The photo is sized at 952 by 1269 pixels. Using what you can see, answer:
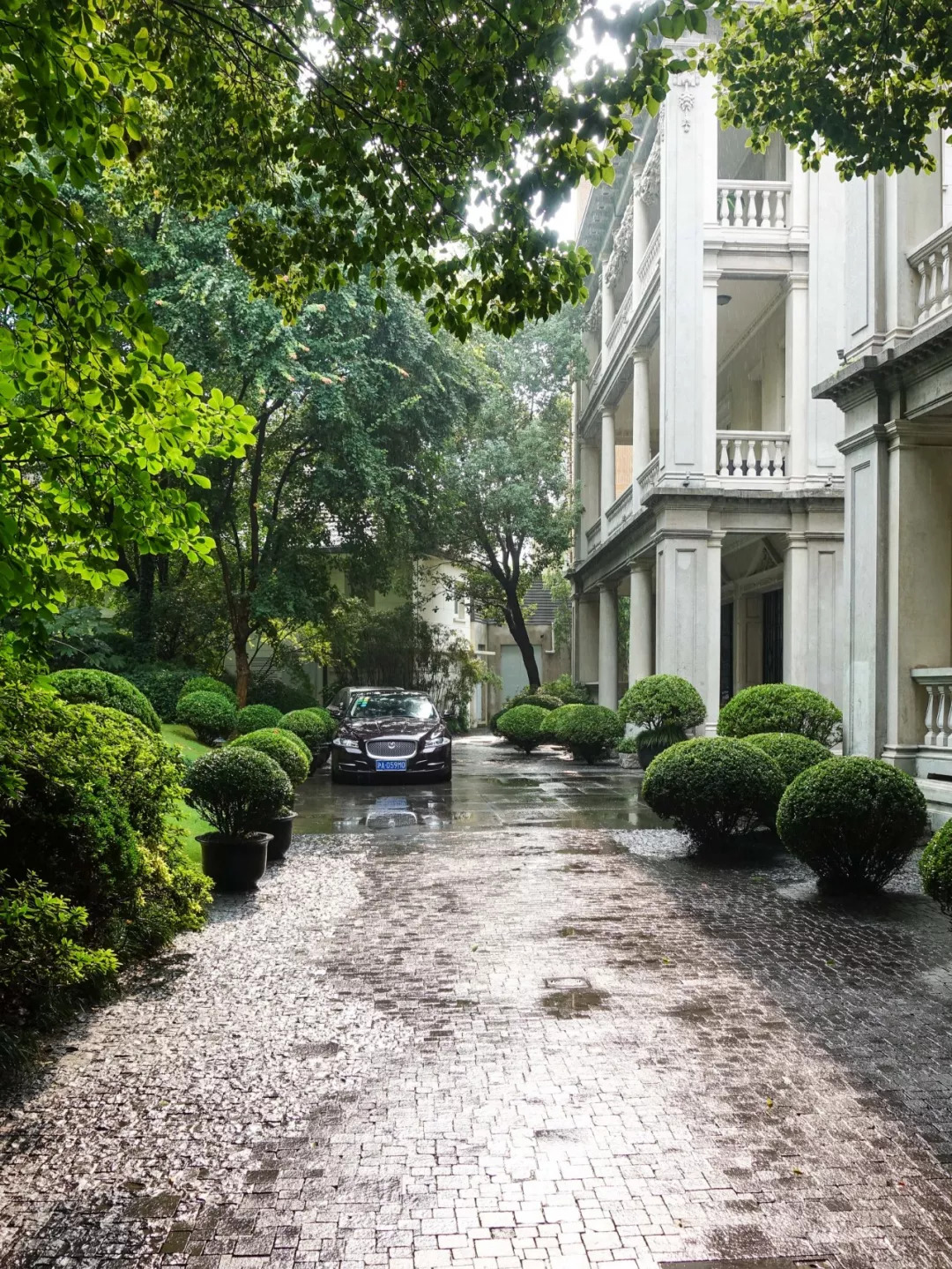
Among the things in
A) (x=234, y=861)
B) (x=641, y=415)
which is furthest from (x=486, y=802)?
(x=641, y=415)

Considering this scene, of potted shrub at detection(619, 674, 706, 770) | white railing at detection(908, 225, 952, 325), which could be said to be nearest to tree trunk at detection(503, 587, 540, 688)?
potted shrub at detection(619, 674, 706, 770)

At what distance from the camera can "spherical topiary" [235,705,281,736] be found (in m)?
19.5

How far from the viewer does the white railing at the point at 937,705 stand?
10.4 metres

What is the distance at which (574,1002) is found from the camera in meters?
5.24

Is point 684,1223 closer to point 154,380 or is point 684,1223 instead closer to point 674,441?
point 154,380

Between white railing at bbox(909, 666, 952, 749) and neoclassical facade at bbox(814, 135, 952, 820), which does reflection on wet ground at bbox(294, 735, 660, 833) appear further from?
white railing at bbox(909, 666, 952, 749)

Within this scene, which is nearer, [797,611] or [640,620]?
[797,611]

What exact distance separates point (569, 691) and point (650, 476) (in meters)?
12.2

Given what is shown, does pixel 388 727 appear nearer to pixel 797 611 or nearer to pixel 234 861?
pixel 797 611

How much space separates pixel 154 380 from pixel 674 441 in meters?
15.4

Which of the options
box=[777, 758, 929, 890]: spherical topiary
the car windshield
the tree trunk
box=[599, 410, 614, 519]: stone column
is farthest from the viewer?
the tree trunk

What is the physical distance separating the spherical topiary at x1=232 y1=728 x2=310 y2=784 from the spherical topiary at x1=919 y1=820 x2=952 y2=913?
285 inches

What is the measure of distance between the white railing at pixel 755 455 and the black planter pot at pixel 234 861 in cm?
1307

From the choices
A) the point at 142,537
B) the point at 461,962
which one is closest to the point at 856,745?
the point at 461,962
